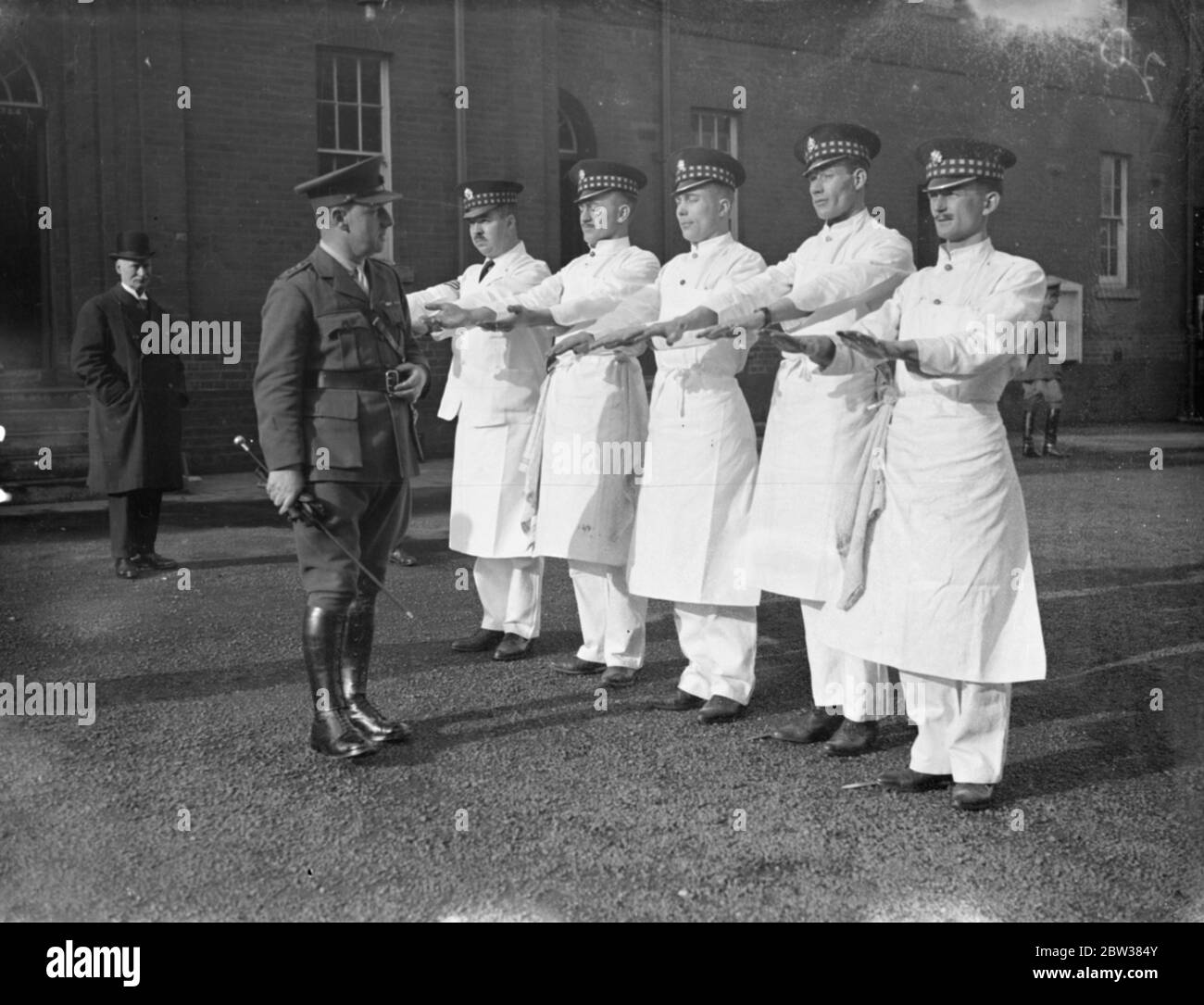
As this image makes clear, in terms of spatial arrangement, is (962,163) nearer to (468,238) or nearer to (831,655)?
(831,655)

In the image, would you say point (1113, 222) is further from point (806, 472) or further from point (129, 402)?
point (129, 402)

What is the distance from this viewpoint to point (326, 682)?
4.43m

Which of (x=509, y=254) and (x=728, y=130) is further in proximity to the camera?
(x=509, y=254)

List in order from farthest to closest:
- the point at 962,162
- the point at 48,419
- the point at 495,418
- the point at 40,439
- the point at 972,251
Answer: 1. the point at 48,419
2. the point at 40,439
3. the point at 495,418
4. the point at 972,251
5. the point at 962,162

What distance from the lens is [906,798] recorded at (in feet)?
13.1

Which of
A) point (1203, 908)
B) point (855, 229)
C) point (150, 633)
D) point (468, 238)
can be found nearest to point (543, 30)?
point (468, 238)

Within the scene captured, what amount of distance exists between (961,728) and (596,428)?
88.4 inches

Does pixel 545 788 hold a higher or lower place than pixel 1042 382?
lower

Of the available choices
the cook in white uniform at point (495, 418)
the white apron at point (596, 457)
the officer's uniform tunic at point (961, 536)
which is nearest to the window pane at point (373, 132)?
the cook in white uniform at point (495, 418)

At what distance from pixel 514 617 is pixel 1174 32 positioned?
3.58m

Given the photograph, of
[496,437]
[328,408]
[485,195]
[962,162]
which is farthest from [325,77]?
[962,162]

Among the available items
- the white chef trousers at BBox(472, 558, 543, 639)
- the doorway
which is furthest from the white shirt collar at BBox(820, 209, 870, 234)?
the doorway

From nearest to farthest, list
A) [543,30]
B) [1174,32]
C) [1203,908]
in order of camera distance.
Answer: [1203,908] < [1174,32] < [543,30]

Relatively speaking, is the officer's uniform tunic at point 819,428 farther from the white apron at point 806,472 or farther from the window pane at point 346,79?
the window pane at point 346,79
